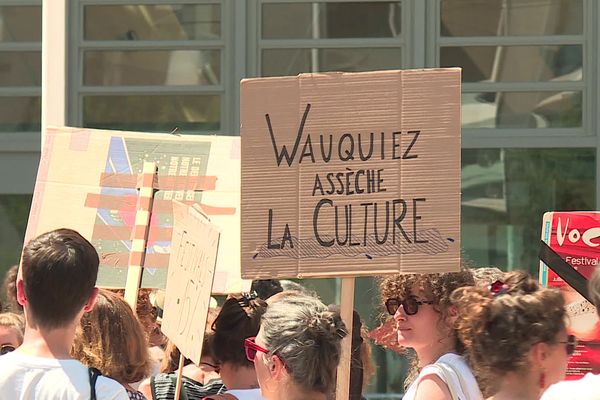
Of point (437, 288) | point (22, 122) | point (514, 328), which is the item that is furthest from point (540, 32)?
point (514, 328)

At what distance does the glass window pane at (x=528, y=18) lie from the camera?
7.68 metres

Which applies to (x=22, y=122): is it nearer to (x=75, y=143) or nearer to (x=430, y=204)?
(x=75, y=143)

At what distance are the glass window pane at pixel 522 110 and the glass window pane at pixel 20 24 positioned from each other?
110 inches

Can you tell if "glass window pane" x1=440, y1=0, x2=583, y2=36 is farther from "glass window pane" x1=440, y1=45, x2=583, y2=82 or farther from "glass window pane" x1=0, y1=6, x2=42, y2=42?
"glass window pane" x1=0, y1=6, x2=42, y2=42

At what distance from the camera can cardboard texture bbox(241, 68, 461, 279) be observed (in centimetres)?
364

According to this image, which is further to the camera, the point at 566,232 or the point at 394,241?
the point at 566,232

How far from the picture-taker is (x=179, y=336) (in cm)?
387

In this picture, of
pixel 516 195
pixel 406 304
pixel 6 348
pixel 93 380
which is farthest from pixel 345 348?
pixel 516 195

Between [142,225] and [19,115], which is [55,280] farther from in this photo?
[19,115]

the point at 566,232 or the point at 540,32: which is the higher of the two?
the point at 540,32

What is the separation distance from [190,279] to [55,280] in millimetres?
828

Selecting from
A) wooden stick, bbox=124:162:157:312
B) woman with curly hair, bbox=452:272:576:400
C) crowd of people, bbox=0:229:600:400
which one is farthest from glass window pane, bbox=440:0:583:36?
woman with curly hair, bbox=452:272:576:400

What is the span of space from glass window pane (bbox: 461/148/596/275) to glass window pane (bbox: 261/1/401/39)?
0.94 metres

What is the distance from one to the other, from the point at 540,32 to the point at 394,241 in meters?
4.32
